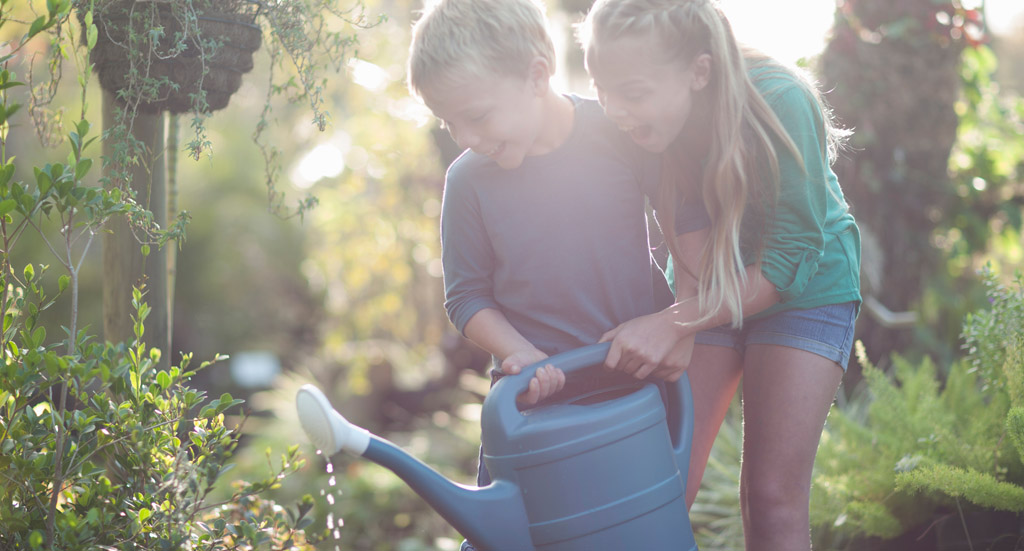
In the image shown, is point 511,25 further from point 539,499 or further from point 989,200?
point 989,200

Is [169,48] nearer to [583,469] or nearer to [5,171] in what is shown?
[5,171]

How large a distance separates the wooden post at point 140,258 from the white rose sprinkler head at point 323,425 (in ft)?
2.08

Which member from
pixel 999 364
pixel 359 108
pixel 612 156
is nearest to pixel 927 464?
pixel 999 364

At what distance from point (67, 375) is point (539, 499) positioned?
2.48ft

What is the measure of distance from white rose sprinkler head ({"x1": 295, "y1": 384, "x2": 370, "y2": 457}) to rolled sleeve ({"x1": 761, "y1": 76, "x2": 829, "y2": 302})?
2.54ft

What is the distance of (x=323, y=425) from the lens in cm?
114

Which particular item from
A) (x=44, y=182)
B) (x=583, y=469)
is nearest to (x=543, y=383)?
(x=583, y=469)

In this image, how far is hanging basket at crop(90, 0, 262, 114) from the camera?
145 cm

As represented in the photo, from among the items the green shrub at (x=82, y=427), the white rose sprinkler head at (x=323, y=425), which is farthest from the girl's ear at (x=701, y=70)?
the green shrub at (x=82, y=427)

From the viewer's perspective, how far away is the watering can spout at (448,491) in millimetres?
1157

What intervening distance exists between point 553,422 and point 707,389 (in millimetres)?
582

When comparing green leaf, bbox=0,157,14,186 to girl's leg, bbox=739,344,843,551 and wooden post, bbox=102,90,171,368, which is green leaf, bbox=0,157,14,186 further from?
girl's leg, bbox=739,344,843,551

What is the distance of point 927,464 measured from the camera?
189cm

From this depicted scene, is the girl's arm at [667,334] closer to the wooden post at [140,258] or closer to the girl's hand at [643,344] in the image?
the girl's hand at [643,344]
